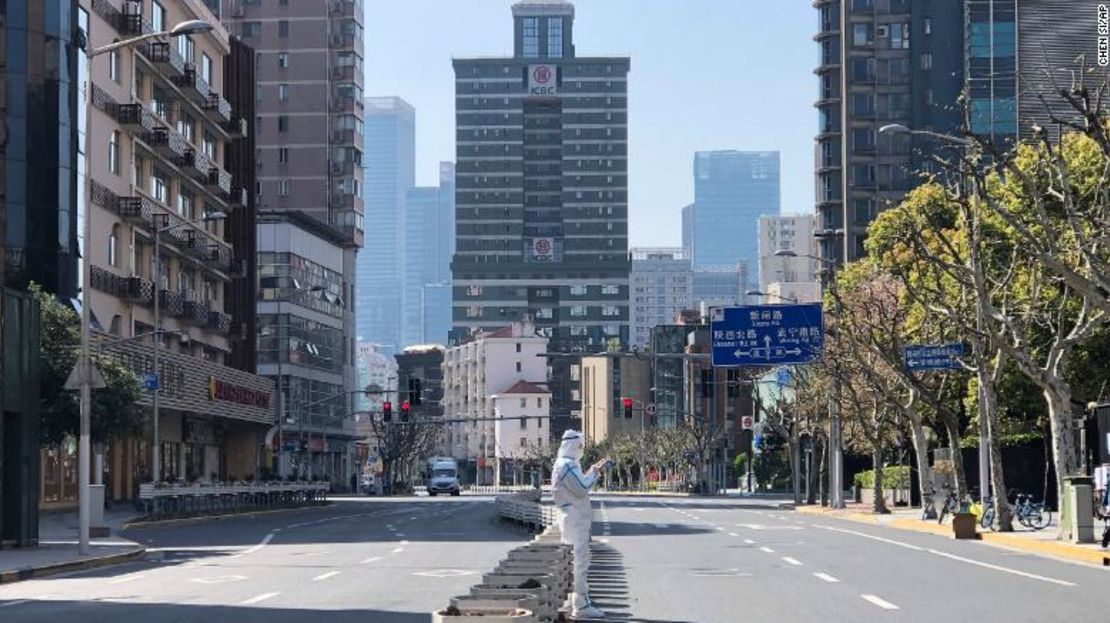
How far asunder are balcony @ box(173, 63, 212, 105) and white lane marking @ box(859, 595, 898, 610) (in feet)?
207

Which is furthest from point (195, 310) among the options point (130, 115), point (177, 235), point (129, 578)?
point (129, 578)

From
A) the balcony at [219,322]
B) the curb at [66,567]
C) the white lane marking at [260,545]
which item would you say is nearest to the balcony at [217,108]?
the balcony at [219,322]

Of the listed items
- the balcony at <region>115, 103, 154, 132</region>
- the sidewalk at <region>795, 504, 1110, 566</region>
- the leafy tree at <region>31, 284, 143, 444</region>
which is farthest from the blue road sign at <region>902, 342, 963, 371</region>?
the balcony at <region>115, 103, 154, 132</region>

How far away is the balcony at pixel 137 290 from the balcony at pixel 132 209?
94.4 inches

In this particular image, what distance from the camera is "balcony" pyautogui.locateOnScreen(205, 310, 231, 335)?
8400 centimetres

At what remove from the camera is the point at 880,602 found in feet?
64.1

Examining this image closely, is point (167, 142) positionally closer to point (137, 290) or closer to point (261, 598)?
point (137, 290)

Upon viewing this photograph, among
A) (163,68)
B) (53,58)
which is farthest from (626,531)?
(163,68)

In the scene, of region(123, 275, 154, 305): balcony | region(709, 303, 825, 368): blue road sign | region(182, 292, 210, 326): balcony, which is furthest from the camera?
region(182, 292, 210, 326): balcony

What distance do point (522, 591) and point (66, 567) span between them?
16.0 meters

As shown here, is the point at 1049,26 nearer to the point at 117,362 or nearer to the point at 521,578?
the point at 117,362

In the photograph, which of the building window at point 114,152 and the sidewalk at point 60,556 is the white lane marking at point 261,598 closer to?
the sidewalk at point 60,556

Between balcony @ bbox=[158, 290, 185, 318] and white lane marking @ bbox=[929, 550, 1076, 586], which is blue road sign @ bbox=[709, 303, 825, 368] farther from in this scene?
balcony @ bbox=[158, 290, 185, 318]

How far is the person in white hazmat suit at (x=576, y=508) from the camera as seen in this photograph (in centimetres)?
1764
